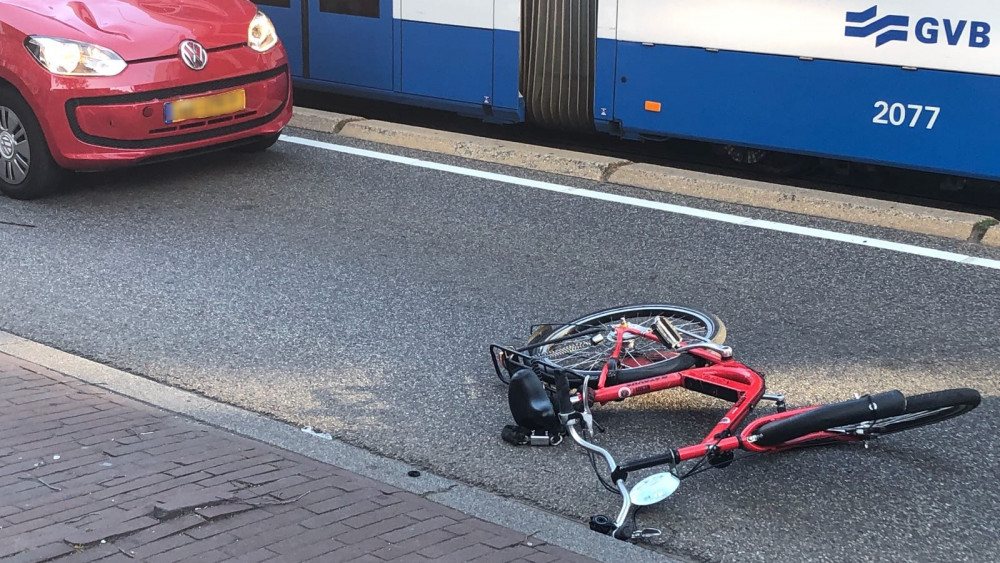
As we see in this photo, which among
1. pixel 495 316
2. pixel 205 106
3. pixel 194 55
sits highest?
pixel 194 55

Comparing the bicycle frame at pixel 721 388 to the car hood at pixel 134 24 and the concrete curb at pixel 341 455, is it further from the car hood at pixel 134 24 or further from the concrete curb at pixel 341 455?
the car hood at pixel 134 24

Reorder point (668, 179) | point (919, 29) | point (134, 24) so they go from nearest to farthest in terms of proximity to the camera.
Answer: point (919, 29) < point (134, 24) < point (668, 179)

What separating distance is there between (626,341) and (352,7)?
651 centimetres

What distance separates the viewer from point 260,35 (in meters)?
8.41

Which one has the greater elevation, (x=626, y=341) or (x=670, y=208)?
(x=626, y=341)

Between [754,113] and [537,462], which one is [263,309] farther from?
[754,113]

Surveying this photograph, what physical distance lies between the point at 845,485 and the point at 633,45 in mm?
5305

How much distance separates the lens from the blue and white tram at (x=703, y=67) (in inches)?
294

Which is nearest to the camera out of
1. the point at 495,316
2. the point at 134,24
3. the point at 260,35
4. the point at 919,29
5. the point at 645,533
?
the point at 645,533

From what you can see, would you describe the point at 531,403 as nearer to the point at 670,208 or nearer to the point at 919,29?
the point at 670,208

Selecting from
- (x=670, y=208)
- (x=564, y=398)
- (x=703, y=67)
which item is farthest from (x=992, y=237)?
(x=564, y=398)

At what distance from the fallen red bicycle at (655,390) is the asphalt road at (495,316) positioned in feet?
0.42

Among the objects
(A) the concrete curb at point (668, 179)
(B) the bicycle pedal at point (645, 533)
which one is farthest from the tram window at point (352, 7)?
(B) the bicycle pedal at point (645, 533)

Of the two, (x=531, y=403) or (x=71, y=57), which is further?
(x=71, y=57)
